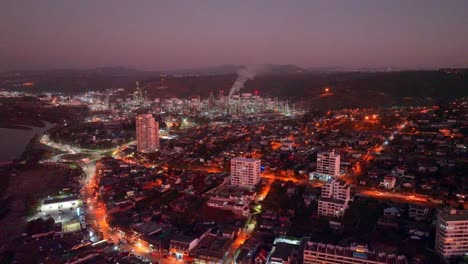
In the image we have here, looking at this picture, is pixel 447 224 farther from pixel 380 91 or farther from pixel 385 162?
pixel 380 91

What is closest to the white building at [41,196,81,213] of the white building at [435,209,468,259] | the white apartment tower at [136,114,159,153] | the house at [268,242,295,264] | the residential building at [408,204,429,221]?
the house at [268,242,295,264]

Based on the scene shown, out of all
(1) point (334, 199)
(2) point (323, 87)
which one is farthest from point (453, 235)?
(2) point (323, 87)

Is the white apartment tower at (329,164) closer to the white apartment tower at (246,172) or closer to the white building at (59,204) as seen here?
the white apartment tower at (246,172)

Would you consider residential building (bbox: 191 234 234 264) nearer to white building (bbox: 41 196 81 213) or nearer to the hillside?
white building (bbox: 41 196 81 213)

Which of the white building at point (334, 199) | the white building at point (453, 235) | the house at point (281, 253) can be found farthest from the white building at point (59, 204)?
the white building at point (453, 235)

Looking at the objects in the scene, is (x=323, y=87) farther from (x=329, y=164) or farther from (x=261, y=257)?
(x=261, y=257)
